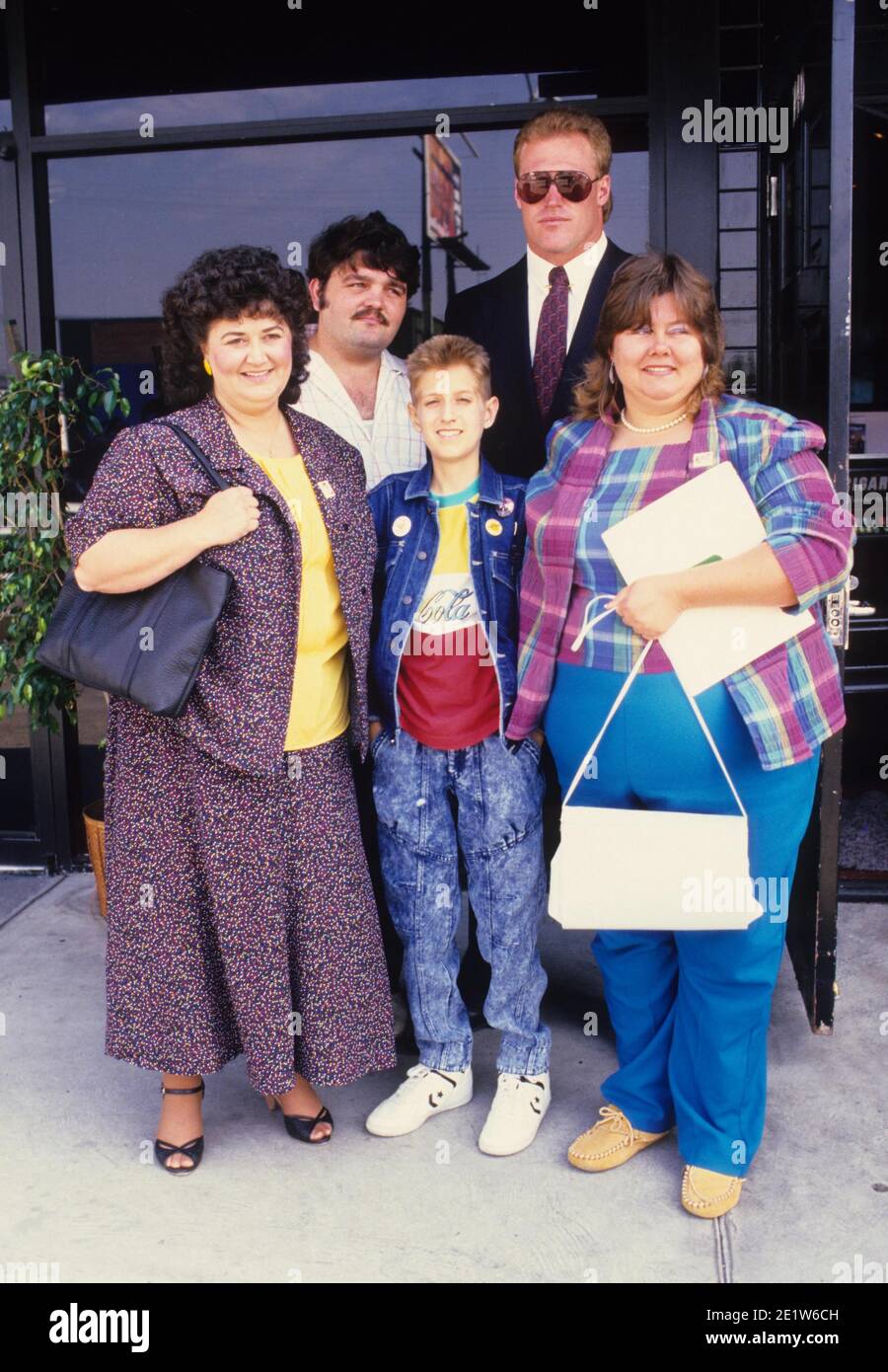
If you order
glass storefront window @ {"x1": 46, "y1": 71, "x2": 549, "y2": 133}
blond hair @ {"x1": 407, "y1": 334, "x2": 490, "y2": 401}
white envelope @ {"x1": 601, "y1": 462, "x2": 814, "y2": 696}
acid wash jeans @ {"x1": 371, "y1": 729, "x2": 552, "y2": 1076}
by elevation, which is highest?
glass storefront window @ {"x1": 46, "y1": 71, "x2": 549, "y2": 133}

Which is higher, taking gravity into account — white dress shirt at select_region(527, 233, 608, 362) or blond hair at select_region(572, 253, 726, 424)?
white dress shirt at select_region(527, 233, 608, 362)

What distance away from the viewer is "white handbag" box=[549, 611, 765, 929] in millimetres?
2221

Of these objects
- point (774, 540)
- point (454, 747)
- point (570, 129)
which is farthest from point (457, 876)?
point (570, 129)

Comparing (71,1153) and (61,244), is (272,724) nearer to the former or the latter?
(71,1153)

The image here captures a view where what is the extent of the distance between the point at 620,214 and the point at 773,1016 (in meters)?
2.53

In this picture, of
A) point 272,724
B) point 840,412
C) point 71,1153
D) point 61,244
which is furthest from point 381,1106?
point 61,244

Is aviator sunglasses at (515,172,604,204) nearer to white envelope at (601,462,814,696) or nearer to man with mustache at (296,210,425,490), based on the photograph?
man with mustache at (296,210,425,490)

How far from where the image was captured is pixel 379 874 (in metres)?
3.03

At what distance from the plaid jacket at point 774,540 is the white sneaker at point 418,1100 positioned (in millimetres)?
1034

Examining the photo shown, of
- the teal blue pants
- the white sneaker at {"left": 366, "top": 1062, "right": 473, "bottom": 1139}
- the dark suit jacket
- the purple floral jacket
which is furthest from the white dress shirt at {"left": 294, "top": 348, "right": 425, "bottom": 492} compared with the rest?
the white sneaker at {"left": 366, "top": 1062, "right": 473, "bottom": 1139}

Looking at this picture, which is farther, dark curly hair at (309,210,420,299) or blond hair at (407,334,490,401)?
dark curly hair at (309,210,420,299)

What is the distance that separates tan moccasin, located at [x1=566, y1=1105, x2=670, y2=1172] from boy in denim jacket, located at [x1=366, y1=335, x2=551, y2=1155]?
13 centimetres

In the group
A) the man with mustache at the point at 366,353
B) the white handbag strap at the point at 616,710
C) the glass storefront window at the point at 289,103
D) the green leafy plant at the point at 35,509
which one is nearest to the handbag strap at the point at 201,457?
the man with mustache at the point at 366,353

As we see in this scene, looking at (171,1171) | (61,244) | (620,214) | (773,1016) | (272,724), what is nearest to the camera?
(272,724)
